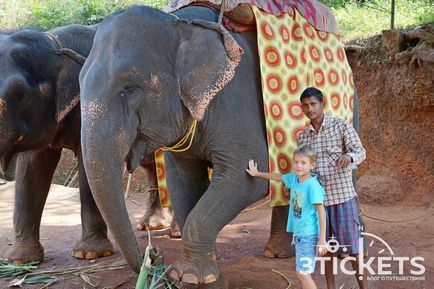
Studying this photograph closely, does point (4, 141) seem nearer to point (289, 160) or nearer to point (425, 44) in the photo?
point (289, 160)

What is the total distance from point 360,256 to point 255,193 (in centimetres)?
73

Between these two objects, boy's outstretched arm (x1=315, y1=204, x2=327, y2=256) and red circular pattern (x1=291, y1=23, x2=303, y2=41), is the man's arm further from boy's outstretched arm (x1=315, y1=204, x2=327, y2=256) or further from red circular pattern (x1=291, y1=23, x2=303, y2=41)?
red circular pattern (x1=291, y1=23, x2=303, y2=41)

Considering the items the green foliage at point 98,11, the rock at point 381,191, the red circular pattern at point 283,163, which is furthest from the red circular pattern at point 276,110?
the green foliage at point 98,11

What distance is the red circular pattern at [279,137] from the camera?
359 centimetres

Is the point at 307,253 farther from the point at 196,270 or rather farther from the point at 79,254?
the point at 79,254

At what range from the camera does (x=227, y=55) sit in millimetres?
3244

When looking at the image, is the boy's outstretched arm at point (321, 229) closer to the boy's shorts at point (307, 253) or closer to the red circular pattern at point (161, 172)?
the boy's shorts at point (307, 253)

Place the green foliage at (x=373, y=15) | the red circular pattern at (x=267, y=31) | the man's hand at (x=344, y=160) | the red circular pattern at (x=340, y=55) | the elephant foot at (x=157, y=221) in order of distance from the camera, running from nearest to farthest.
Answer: the man's hand at (x=344, y=160) → the red circular pattern at (x=267, y=31) → the red circular pattern at (x=340, y=55) → the elephant foot at (x=157, y=221) → the green foliage at (x=373, y=15)

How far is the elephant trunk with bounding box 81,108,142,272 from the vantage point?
265cm

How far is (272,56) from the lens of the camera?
366 centimetres

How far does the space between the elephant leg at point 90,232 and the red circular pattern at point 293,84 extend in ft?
5.45

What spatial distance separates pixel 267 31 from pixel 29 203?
7.25ft

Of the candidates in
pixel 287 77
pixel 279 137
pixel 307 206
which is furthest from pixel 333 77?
pixel 307 206

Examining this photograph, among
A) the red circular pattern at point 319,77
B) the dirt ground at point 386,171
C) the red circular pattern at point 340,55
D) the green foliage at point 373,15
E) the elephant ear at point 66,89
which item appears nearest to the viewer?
the elephant ear at point 66,89
